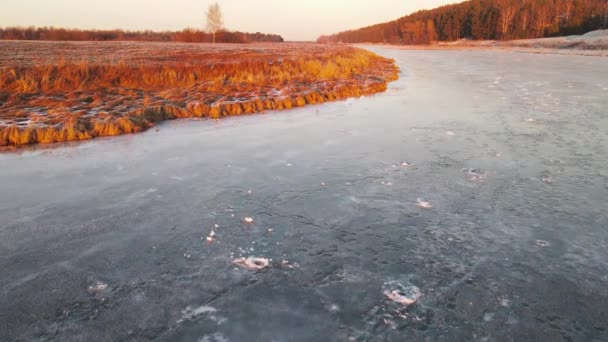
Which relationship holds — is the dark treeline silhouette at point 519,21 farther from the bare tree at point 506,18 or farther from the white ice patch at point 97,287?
the white ice patch at point 97,287

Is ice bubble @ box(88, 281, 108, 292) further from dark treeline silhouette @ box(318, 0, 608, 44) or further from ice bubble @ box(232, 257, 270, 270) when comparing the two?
dark treeline silhouette @ box(318, 0, 608, 44)

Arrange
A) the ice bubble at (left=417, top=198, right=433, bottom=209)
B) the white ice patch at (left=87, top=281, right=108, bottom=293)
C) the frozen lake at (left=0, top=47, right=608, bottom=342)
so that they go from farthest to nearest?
the ice bubble at (left=417, top=198, right=433, bottom=209) < the white ice patch at (left=87, top=281, right=108, bottom=293) < the frozen lake at (left=0, top=47, right=608, bottom=342)

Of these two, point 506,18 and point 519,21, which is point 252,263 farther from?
point 506,18

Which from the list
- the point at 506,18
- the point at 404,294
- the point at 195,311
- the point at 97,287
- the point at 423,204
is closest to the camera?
the point at 195,311

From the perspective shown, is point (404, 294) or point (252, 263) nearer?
point (404, 294)

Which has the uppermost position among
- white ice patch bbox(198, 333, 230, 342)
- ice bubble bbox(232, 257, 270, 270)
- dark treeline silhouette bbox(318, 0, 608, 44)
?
dark treeline silhouette bbox(318, 0, 608, 44)

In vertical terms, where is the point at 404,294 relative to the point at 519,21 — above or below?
below

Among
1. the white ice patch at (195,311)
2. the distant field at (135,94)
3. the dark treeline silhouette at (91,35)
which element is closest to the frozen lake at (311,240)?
the white ice patch at (195,311)

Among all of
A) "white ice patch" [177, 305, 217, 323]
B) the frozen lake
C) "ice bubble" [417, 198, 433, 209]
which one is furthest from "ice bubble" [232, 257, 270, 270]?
"ice bubble" [417, 198, 433, 209]

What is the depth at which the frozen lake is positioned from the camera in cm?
287

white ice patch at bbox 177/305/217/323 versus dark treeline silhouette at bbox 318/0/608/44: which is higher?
dark treeline silhouette at bbox 318/0/608/44

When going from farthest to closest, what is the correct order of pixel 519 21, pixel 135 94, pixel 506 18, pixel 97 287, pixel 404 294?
pixel 506 18 → pixel 519 21 → pixel 135 94 → pixel 97 287 → pixel 404 294

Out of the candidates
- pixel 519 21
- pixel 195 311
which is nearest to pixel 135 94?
pixel 195 311

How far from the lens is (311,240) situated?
4082 millimetres
